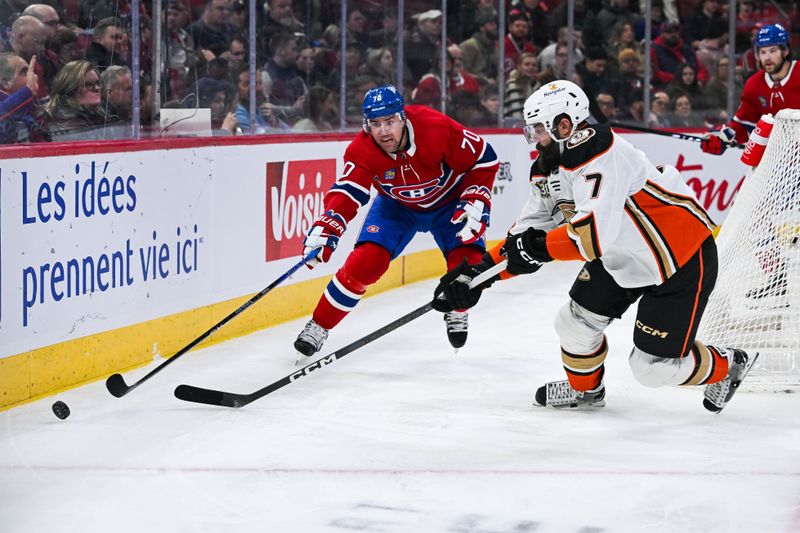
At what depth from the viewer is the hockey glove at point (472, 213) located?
156 inches

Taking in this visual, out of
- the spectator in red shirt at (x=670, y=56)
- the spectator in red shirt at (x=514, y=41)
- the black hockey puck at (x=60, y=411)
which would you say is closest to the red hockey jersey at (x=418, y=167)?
the black hockey puck at (x=60, y=411)

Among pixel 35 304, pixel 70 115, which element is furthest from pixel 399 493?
pixel 70 115

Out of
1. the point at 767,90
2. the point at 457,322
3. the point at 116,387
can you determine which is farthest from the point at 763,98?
the point at 116,387

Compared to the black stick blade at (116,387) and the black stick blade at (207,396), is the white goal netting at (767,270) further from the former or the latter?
the black stick blade at (116,387)

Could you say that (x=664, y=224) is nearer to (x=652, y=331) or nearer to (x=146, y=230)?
(x=652, y=331)

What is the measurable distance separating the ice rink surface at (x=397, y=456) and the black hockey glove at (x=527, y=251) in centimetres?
47

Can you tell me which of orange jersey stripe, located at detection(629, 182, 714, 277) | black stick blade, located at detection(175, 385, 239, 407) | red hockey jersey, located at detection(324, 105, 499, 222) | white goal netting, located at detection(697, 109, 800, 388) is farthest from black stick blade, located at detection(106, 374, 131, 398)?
white goal netting, located at detection(697, 109, 800, 388)

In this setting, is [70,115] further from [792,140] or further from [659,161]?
[659,161]

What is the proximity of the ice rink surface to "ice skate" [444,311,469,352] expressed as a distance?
0.08m

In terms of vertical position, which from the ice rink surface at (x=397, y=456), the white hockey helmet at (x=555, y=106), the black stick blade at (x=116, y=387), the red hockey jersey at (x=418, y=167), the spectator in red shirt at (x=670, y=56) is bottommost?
the ice rink surface at (x=397, y=456)

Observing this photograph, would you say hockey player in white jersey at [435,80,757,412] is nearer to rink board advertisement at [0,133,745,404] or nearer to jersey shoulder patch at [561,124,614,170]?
jersey shoulder patch at [561,124,614,170]

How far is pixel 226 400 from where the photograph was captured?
339cm

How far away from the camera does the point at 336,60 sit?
19.4 ft

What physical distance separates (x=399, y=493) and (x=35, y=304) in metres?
1.46
